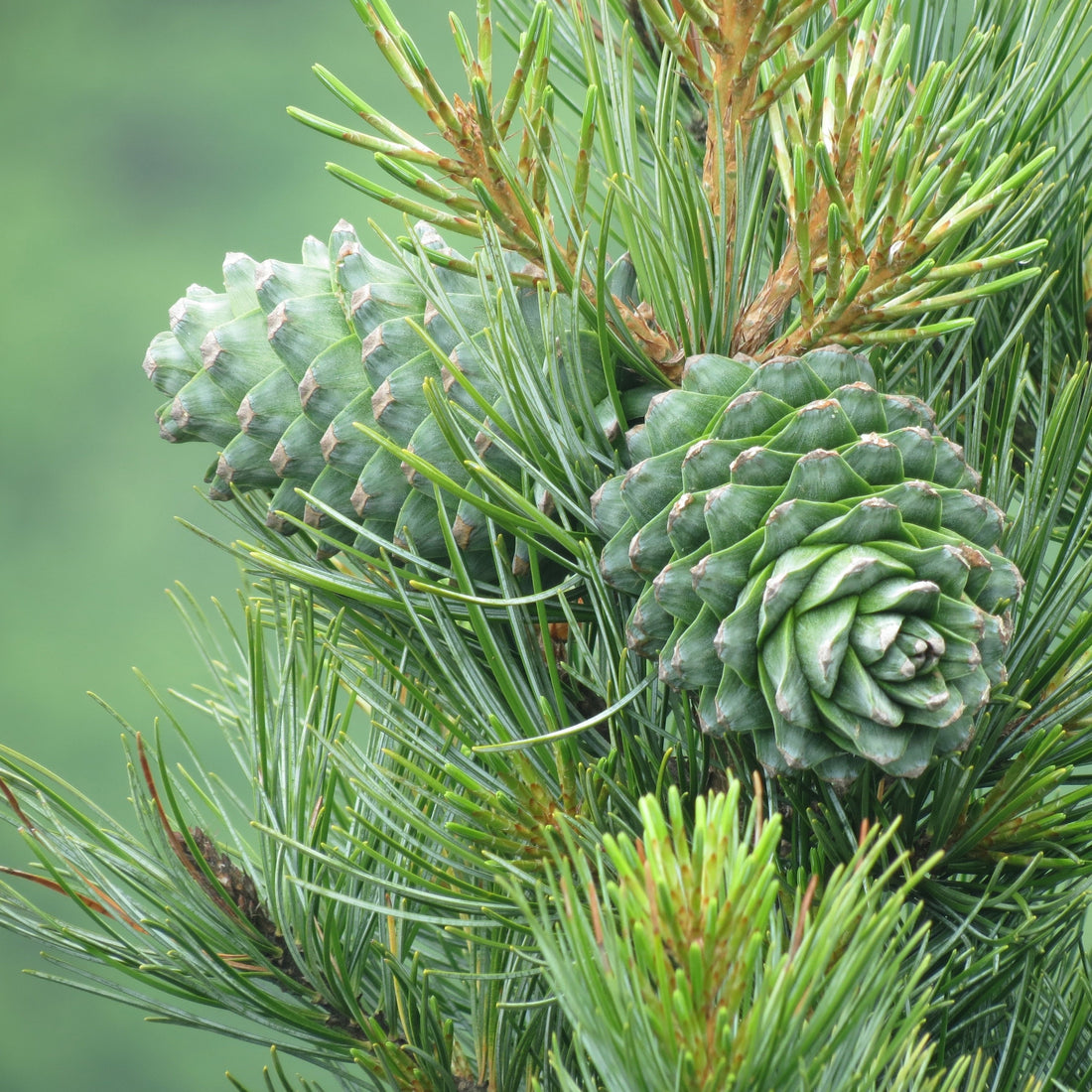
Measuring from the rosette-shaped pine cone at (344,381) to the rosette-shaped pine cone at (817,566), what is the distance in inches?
1.3

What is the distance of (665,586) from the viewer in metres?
0.19

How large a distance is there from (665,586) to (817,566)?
0.03 m

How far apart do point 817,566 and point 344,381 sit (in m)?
0.10

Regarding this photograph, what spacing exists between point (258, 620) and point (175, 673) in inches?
23.2

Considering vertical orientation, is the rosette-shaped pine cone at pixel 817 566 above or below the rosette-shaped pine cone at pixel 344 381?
below

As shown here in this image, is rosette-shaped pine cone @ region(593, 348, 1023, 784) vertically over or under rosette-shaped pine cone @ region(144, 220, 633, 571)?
under

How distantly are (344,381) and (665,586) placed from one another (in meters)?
0.08

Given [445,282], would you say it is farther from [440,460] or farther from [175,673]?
[175,673]

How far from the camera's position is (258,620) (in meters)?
0.25

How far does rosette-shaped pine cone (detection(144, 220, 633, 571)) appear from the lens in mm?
216

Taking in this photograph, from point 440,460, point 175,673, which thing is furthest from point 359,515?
point 175,673

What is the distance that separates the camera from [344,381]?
224 mm

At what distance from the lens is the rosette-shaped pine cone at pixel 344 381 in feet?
0.71

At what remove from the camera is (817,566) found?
179mm
